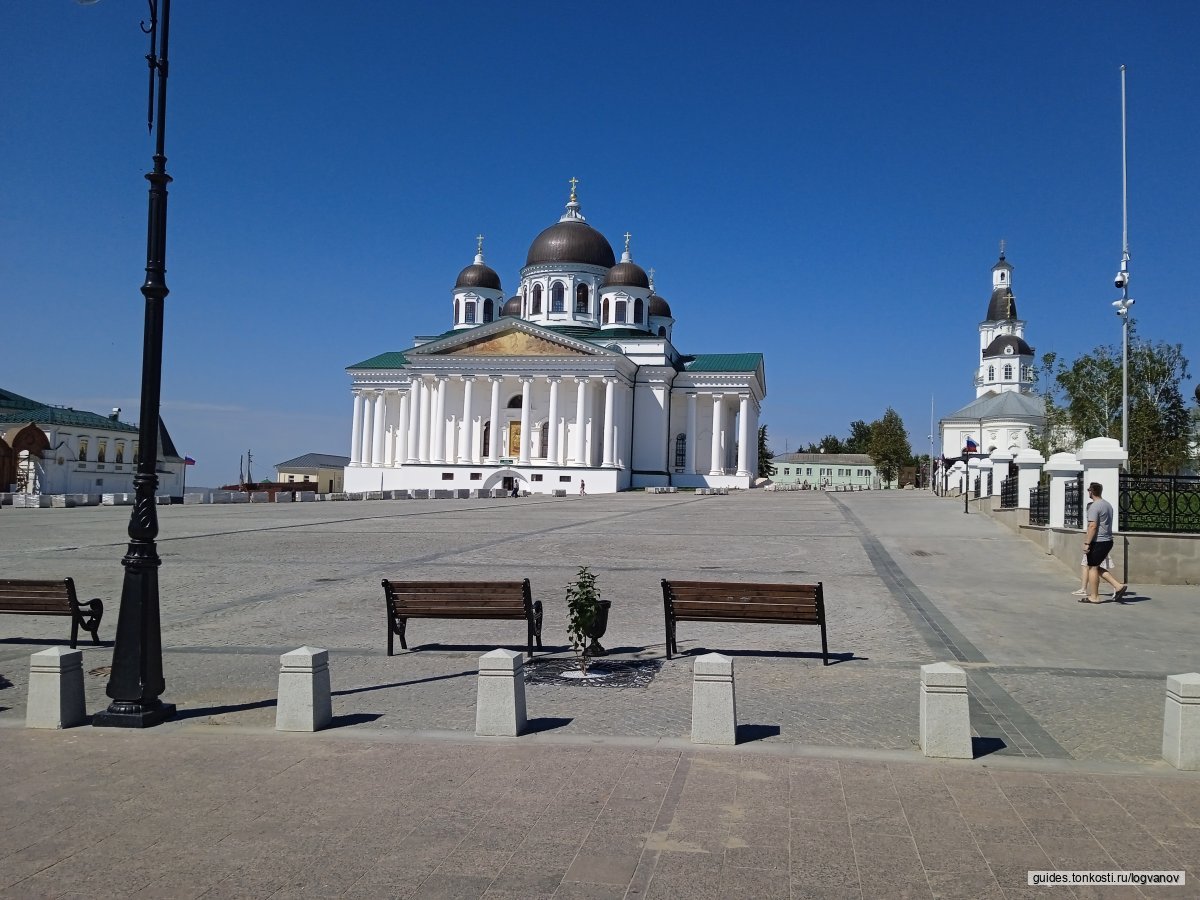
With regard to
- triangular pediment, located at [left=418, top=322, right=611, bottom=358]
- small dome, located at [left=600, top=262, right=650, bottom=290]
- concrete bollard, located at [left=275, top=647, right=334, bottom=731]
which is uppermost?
small dome, located at [left=600, top=262, right=650, bottom=290]

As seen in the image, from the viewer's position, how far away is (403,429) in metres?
76.7

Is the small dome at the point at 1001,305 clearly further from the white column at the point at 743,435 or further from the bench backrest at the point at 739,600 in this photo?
the bench backrest at the point at 739,600

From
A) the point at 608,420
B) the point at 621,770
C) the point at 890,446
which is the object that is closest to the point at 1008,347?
the point at 890,446

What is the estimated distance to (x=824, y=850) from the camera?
16.6ft

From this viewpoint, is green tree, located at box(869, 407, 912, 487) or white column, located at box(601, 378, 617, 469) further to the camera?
green tree, located at box(869, 407, 912, 487)

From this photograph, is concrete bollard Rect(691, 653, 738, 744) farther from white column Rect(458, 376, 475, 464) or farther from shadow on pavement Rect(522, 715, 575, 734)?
white column Rect(458, 376, 475, 464)

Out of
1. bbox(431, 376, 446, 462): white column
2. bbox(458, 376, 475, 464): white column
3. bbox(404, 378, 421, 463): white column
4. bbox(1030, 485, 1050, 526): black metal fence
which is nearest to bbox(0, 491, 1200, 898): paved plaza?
bbox(1030, 485, 1050, 526): black metal fence

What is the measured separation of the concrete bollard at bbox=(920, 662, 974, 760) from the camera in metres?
6.67

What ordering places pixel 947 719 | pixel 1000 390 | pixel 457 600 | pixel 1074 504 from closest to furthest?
pixel 947 719 < pixel 457 600 < pixel 1074 504 < pixel 1000 390

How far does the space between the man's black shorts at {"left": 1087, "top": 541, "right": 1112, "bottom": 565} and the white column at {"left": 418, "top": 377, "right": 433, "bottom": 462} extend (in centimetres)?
6098

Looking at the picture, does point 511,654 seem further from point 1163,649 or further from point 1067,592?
point 1067,592

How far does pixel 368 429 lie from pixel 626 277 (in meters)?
25.1

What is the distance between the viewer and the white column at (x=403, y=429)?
2986 inches

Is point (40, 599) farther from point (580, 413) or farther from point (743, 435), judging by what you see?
point (743, 435)
